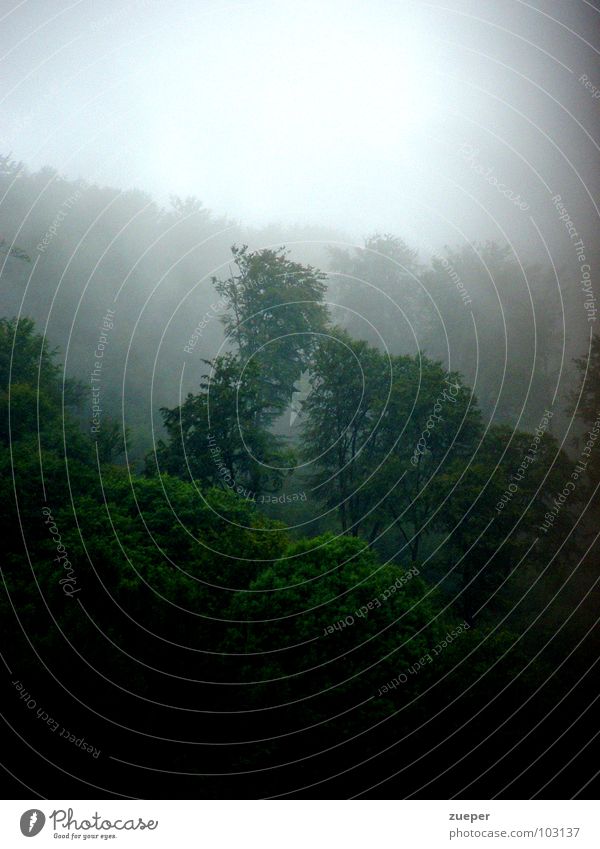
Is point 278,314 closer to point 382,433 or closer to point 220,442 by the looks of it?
point 382,433

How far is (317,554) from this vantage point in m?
16.9

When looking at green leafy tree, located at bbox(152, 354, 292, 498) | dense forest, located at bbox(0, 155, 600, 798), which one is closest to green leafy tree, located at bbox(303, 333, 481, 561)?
dense forest, located at bbox(0, 155, 600, 798)

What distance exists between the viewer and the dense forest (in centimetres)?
1277

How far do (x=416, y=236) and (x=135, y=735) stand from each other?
6981cm

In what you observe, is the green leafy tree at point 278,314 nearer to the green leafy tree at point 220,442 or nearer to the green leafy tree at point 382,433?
the green leafy tree at point 382,433

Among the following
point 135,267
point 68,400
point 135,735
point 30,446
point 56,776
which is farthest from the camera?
point 135,267

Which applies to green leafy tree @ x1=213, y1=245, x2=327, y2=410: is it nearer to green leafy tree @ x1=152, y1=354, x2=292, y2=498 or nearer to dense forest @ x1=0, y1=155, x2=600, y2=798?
dense forest @ x1=0, y1=155, x2=600, y2=798

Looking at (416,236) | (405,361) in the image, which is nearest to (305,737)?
(405,361)

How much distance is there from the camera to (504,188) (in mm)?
70688

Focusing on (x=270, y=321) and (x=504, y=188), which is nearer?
(x=270, y=321)

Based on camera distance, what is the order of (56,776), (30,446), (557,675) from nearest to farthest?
(56,776)
(557,675)
(30,446)

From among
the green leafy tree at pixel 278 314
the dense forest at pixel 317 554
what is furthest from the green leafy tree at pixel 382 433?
the green leafy tree at pixel 278 314

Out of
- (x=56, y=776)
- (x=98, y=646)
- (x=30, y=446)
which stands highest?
(x=30, y=446)

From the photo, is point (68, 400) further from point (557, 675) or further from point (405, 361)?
point (557, 675)
